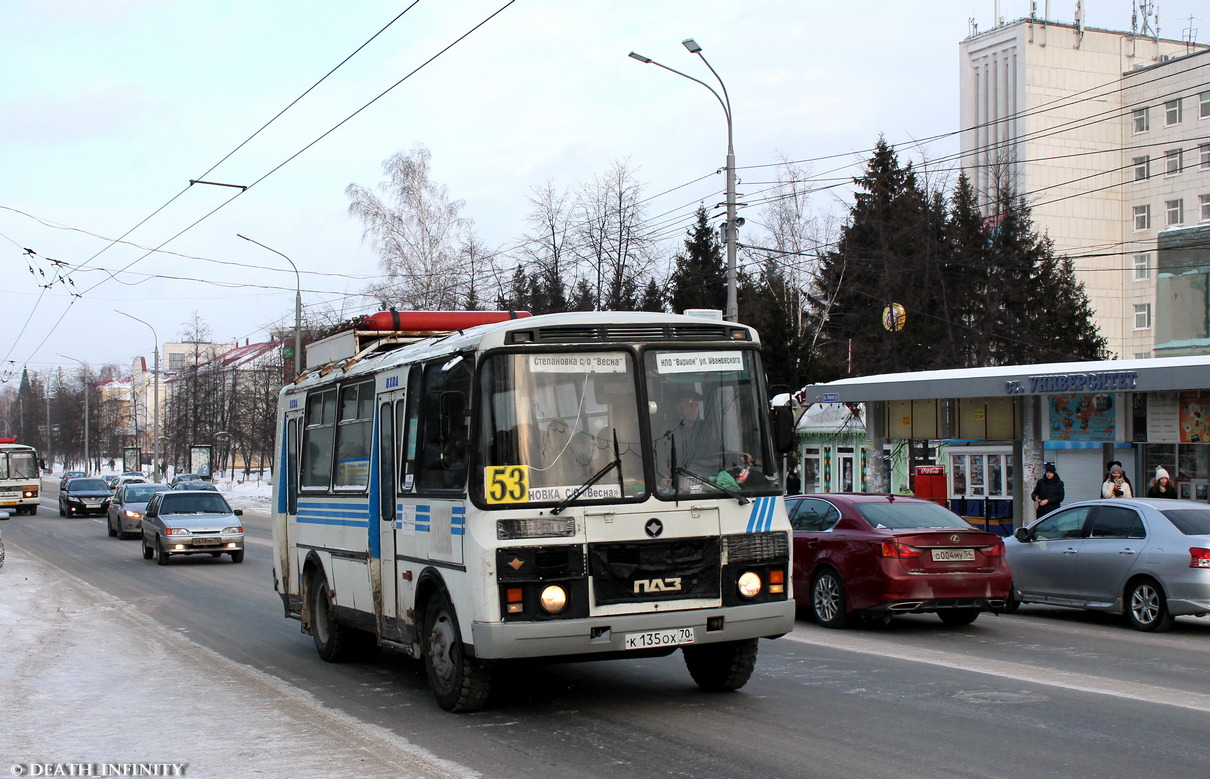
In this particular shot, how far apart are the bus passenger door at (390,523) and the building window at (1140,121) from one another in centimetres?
7745

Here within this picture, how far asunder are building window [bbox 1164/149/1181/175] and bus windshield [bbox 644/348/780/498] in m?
72.8

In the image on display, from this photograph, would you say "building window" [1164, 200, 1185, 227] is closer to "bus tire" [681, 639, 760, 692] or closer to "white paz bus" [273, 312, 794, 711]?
"bus tire" [681, 639, 760, 692]

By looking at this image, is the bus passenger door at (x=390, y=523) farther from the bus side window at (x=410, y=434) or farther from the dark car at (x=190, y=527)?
the dark car at (x=190, y=527)

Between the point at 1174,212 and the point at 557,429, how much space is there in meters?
76.2

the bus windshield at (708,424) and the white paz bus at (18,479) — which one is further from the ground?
the bus windshield at (708,424)

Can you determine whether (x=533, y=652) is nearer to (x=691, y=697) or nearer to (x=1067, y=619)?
(x=691, y=697)

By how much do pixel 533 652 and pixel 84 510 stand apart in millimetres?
45367

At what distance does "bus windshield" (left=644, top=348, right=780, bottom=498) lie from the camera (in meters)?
8.58

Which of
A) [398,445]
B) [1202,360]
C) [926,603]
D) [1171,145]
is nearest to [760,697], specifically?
[398,445]

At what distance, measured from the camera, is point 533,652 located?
26.7 feet

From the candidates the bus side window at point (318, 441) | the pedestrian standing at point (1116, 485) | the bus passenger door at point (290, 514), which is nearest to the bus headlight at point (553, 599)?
the bus side window at point (318, 441)

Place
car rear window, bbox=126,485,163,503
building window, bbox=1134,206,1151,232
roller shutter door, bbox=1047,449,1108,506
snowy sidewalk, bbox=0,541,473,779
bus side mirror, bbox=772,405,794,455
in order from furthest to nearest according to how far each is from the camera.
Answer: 1. building window, bbox=1134,206,1151,232
2. car rear window, bbox=126,485,163,503
3. roller shutter door, bbox=1047,449,1108,506
4. bus side mirror, bbox=772,405,794,455
5. snowy sidewalk, bbox=0,541,473,779

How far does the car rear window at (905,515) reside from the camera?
13.9 metres

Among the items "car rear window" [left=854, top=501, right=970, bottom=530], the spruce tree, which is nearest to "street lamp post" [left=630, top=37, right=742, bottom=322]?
"car rear window" [left=854, top=501, right=970, bottom=530]
